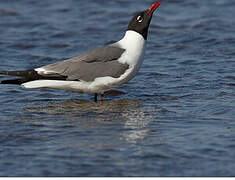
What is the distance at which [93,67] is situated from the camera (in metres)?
8.09

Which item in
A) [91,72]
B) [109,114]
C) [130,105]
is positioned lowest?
[109,114]

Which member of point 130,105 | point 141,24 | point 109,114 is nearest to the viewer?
point 109,114

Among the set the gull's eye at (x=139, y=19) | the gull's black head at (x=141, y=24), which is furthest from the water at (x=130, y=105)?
the gull's eye at (x=139, y=19)

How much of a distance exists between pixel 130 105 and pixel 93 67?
0.75 metres

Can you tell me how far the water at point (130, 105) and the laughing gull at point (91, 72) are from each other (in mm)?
295

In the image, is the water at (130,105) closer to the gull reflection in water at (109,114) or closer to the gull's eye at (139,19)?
the gull reflection in water at (109,114)

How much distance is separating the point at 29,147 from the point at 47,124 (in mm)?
929

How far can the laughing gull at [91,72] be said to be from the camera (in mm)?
8000

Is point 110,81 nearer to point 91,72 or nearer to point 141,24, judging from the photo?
point 91,72

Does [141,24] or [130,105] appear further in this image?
[141,24]

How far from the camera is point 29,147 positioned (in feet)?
19.7

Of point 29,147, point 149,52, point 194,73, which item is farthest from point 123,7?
point 29,147

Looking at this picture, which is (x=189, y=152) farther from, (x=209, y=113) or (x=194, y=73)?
(x=194, y=73)

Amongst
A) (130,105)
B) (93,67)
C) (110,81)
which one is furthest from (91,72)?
(130,105)
